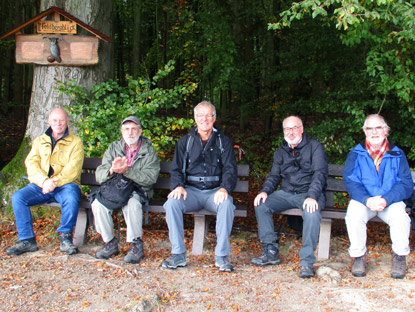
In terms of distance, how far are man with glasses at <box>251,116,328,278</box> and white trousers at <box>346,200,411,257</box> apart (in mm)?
334

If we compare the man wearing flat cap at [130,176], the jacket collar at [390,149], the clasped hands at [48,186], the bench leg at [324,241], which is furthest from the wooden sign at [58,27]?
the bench leg at [324,241]

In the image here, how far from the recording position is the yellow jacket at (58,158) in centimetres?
479

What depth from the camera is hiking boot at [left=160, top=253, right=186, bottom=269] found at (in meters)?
4.23

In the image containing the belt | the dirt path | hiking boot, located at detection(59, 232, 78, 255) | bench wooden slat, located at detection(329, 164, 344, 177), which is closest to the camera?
the dirt path

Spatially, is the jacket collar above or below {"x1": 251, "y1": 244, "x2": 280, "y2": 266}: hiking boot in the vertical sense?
above

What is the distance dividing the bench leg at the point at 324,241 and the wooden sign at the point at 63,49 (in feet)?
12.0

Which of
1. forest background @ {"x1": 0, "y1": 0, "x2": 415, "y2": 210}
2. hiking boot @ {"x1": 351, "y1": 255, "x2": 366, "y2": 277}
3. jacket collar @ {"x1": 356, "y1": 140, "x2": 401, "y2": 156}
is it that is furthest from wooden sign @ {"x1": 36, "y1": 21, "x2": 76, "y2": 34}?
hiking boot @ {"x1": 351, "y1": 255, "x2": 366, "y2": 277}

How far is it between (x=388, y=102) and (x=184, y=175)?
443 cm

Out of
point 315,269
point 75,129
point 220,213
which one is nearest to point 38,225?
point 75,129

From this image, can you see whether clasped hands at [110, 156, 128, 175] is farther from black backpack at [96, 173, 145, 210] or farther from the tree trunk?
the tree trunk

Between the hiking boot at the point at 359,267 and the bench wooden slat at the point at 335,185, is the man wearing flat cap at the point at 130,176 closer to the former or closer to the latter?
the bench wooden slat at the point at 335,185

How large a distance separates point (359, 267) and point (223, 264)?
1.31m

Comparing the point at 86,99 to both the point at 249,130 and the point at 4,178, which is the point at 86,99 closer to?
the point at 4,178

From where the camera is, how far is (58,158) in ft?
16.0
